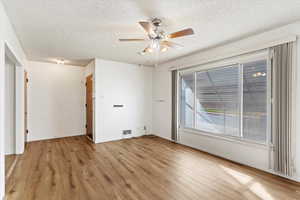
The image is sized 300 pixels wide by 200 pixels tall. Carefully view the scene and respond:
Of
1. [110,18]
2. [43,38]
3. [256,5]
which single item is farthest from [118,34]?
[256,5]

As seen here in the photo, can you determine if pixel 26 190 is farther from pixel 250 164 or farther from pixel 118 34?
pixel 250 164

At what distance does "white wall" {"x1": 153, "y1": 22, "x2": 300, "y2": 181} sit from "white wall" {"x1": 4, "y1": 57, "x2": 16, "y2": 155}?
404 centimetres

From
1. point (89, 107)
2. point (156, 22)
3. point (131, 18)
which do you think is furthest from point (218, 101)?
point (89, 107)

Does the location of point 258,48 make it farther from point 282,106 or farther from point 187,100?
point 187,100

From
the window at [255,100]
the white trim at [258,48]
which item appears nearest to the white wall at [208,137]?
the white trim at [258,48]

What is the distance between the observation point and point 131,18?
2273 mm

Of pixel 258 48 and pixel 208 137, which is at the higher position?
pixel 258 48

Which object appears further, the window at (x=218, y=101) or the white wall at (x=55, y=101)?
the white wall at (x=55, y=101)

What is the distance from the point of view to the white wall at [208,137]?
102 inches

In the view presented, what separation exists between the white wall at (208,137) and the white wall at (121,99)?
0.39 metres

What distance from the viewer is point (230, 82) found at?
341 cm

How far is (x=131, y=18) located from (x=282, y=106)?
2.86 m

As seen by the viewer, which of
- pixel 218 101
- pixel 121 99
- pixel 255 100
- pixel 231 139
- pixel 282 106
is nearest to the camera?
pixel 282 106

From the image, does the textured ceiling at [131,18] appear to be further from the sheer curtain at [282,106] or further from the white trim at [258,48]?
the sheer curtain at [282,106]
